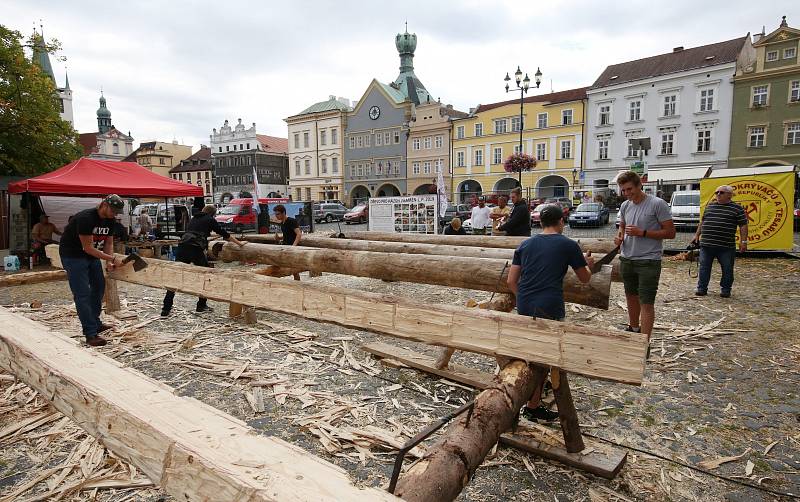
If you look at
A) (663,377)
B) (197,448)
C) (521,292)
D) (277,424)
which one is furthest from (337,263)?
(197,448)

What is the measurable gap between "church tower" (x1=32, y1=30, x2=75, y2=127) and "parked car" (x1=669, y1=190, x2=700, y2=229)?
1009 inches

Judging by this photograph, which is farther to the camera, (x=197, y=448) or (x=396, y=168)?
(x=396, y=168)

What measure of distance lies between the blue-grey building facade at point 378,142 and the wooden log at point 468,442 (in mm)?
44735

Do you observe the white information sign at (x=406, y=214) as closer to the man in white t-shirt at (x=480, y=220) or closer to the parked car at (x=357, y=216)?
the man in white t-shirt at (x=480, y=220)

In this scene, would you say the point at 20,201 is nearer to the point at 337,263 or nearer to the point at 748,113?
the point at 337,263

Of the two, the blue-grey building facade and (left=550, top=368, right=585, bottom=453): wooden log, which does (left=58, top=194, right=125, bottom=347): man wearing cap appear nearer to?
(left=550, top=368, right=585, bottom=453): wooden log

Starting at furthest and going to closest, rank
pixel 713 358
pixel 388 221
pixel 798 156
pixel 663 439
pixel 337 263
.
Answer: pixel 798 156, pixel 388 221, pixel 337 263, pixel 713 358, pixel 663 439

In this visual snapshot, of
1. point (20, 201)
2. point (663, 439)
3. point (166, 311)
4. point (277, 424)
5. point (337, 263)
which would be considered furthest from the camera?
point (20, 201)

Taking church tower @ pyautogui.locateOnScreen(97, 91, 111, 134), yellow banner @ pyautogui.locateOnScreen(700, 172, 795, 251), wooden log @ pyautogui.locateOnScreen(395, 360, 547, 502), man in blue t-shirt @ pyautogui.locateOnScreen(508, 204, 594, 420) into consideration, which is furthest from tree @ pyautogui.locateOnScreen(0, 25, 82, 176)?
church tower @ pyautogui.locateOnScreen(97, 91, 111, 134)

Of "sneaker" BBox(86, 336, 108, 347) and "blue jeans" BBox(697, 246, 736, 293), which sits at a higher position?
"blue jeans" BBox(697, 246, 736, 293)

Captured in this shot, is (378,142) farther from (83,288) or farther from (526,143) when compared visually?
(83,288)

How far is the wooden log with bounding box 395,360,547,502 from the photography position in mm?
1659

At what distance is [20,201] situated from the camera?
485 inches

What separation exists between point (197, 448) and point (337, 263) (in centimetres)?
457
